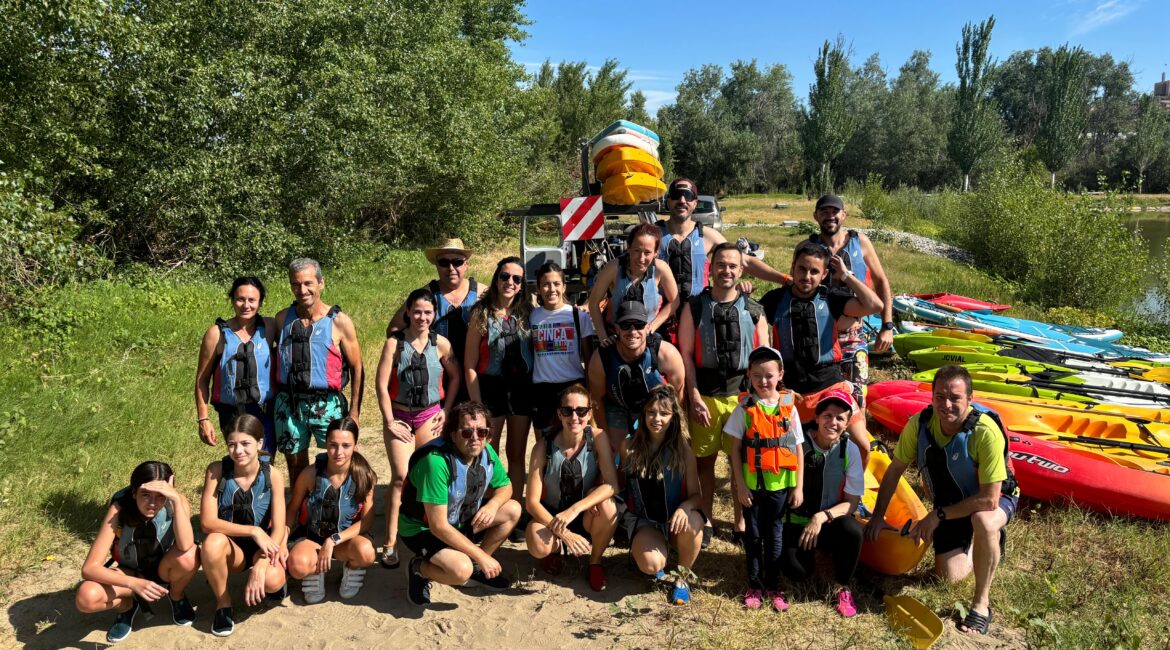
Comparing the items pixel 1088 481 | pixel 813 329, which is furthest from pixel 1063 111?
pixel 813 329

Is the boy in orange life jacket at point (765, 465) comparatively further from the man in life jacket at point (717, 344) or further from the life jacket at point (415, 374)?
the life jacket at point (415, 374)

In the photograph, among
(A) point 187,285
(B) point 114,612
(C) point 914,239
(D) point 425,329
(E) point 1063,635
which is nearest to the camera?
(E) point 1063,635

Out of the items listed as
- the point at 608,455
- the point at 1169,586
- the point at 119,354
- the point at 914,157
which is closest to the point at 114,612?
the point at 608,455

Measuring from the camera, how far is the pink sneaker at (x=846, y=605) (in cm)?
375

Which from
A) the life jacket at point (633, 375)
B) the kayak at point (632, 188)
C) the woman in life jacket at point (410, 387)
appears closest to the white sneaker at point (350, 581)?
the woman in life jacket at point (410, 387)

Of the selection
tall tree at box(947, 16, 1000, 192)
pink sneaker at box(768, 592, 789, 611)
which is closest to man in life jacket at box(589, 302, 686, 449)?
pink sneaker at box(768, 592, 789, 611)

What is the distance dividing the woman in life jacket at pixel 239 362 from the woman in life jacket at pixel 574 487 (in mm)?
1691

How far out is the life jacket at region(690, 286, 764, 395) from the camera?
4176 mm

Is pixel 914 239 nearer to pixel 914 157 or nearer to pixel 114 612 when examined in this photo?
pixel 114 612

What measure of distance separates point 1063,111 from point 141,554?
48.5 m

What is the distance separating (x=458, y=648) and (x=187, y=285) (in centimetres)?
898

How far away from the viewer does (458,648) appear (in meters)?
3.54

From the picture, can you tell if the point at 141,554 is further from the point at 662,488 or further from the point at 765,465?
the point at 765,465

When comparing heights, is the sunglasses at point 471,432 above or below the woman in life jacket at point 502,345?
below
